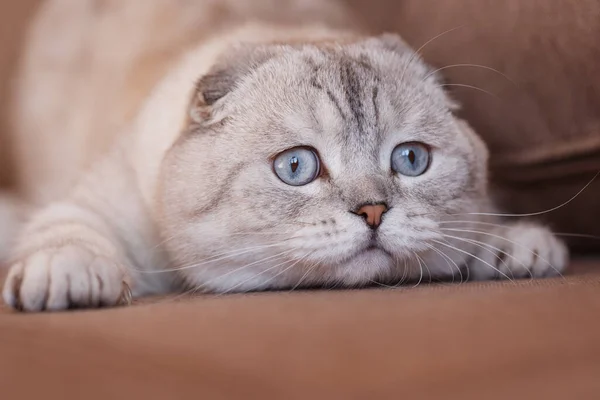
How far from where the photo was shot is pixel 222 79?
5.25ft

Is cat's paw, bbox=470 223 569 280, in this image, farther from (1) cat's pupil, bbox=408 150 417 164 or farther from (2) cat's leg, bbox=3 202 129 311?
(2) cat's leg, bbox=3 202 129 311

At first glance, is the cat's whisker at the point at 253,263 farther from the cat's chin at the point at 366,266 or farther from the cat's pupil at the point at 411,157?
the cat's pupil at the point at 411,157

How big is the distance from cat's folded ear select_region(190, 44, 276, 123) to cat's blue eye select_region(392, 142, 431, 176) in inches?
15.0

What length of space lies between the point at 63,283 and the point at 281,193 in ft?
1.54

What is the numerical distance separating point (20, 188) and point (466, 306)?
225 centimetres

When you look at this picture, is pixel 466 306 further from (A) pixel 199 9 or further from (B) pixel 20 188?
(B) pixel 20 188

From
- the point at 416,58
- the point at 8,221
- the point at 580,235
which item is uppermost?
the point at 416,58

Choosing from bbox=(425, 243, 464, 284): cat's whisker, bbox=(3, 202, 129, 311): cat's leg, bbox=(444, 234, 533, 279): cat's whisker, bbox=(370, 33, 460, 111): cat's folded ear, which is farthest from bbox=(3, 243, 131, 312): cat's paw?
bbox=(370, 33, 460, 111): cat's folded ear

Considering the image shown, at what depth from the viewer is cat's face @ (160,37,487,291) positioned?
4.60 feet

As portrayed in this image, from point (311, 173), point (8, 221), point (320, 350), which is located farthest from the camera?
point (8, 221)

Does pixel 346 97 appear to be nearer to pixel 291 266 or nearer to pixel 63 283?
pixel 291 266

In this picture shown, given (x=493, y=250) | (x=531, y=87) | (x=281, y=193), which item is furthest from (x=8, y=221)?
(x=531, y=87)

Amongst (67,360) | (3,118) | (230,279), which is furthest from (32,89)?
(67,360)

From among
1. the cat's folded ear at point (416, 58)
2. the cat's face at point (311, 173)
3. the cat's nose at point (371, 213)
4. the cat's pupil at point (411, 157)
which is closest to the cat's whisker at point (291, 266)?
the cat's face at point (311, 173)
